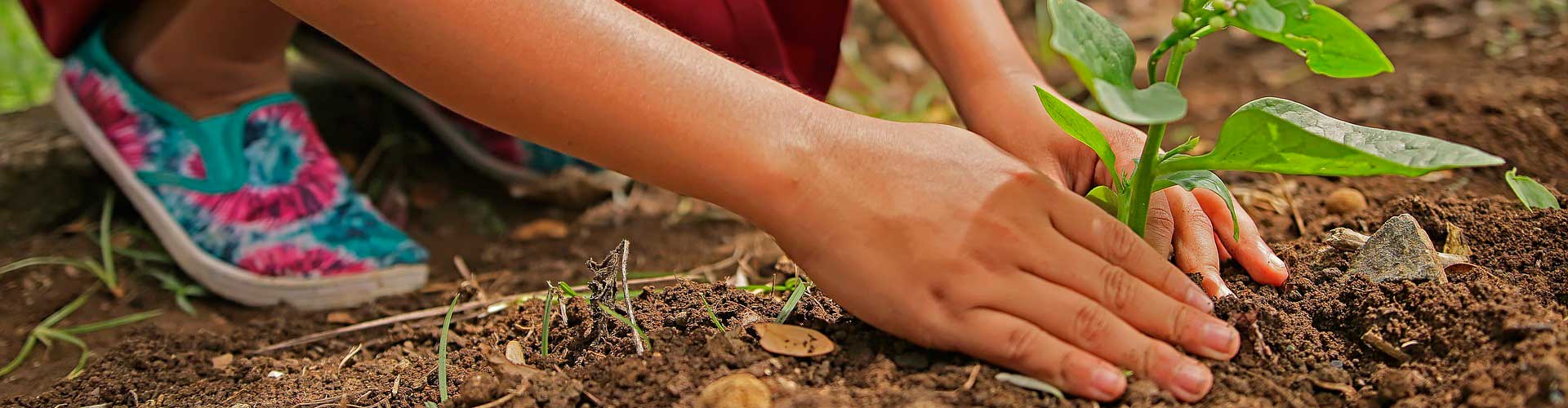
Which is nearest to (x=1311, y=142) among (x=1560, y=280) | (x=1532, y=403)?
(x=1532, y=403)

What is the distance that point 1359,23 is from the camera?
2498 millimetres

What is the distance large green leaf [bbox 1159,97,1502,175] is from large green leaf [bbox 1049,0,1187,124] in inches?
4.4

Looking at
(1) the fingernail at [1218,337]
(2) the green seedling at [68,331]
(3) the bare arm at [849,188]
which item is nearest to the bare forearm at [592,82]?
(3) the bare arm at [849,188]

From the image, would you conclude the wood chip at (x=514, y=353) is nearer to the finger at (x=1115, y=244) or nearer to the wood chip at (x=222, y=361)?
the wood chip at (x=222, y=361)

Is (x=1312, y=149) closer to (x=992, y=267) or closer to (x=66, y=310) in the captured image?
(x=992, y=267)

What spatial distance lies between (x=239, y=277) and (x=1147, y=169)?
4.42ft

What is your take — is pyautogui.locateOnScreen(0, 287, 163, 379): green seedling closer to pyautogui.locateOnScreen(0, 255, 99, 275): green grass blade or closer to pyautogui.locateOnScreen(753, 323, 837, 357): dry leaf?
pyautogui.locateOnScreen(0, 255, 99, 275): green grass blade

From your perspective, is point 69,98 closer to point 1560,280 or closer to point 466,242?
point 466,242

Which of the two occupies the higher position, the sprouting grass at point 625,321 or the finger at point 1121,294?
the finger at point 1121,294

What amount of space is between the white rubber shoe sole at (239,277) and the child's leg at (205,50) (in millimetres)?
140

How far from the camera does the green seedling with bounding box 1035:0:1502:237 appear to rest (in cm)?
89

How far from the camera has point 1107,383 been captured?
38.8 inches

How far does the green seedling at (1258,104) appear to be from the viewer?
891mm

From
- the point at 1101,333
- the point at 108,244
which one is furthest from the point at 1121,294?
the point at 108,244
